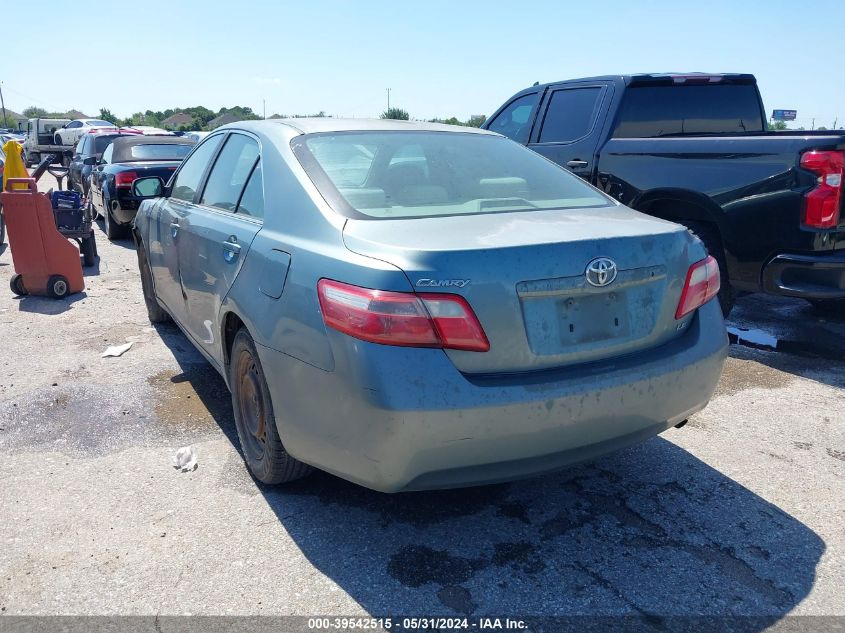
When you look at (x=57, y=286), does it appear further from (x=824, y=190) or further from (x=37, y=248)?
(x=824, y=190)

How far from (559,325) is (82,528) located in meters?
2.17

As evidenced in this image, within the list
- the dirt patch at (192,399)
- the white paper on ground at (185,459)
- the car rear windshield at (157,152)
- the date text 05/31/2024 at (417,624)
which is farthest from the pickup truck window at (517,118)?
the car rear windshield at (157,152)

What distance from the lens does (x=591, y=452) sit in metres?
2.66

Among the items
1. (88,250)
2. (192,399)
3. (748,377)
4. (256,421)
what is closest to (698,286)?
(256,421)

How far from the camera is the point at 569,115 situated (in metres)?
6.72

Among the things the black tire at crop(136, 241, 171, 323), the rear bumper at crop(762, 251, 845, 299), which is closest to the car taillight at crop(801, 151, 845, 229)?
the rear bumper at crop(762, 251, 845, 299)

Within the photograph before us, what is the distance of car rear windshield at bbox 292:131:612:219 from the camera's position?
2971 mm

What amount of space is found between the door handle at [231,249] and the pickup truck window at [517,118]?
14.8ft

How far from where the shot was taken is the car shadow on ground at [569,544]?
2479mm

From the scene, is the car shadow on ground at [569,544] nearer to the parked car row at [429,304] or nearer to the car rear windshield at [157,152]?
the parked car row at [429,304]

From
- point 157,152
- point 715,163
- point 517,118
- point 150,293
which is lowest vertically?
point 150,293

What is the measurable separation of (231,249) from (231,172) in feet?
2.38

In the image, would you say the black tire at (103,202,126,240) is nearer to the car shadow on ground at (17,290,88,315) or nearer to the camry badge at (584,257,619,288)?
the car shadow on ground at (17,290,88,315)

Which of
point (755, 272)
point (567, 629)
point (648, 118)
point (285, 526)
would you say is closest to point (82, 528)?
point (285, 526)
